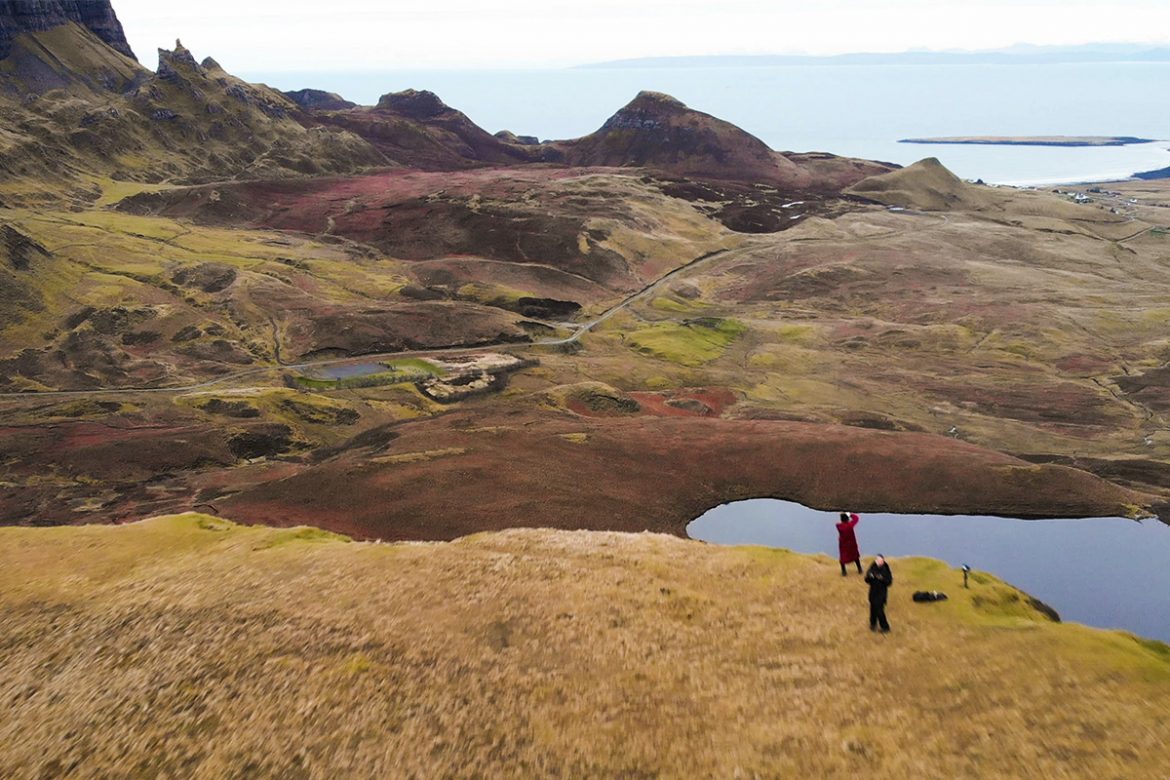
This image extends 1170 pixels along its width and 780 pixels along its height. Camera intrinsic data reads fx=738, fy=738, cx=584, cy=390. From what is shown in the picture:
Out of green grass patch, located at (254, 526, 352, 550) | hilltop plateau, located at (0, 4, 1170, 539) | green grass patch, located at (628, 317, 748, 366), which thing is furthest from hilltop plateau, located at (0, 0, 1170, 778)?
green grass patch, located at (628, 317, 748, 366)

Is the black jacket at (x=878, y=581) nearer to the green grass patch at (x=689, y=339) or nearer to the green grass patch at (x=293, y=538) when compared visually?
the green grass patch at (x=293, y=538)

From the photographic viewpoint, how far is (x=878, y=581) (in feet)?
91.1

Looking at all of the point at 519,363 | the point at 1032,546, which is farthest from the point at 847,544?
the point at 519,363

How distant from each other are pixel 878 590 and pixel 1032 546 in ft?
144

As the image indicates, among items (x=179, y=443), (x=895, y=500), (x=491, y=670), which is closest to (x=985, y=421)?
(x=895, y=500)

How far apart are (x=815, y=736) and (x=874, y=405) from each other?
88244 mm

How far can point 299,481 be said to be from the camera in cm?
6706

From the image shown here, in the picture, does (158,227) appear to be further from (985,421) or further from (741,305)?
(985,421)

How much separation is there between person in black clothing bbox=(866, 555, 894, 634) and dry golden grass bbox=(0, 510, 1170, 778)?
66 cm

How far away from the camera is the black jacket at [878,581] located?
27.7 metres

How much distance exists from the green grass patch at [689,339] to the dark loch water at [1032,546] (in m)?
58.6

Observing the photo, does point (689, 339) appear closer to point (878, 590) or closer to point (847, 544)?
point (847, 544)

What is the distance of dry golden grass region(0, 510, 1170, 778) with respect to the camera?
836 inches

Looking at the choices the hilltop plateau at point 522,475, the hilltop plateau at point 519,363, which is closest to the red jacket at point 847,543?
the hilltop plateau at point 522,475
